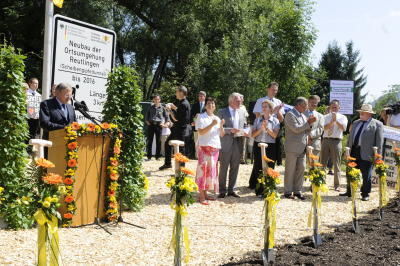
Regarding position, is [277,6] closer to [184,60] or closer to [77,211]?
[184,60]

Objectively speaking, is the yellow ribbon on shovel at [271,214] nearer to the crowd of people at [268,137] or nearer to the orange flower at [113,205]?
the orange flower at [113,205]

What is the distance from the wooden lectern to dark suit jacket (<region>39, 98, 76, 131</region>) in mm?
208

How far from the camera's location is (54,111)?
6.91 m

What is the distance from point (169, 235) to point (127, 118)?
201 centimetres

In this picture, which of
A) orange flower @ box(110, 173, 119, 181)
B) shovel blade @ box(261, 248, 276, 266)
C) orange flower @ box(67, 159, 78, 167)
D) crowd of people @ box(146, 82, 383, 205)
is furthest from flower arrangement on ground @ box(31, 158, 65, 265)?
crowd of people @ box(146, 82, 383, 205)

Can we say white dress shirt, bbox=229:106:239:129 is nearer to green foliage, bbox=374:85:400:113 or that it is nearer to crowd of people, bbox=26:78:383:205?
crowd of people, bbox=26:78:383:205

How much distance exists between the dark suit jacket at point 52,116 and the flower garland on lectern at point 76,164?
20.8 inches

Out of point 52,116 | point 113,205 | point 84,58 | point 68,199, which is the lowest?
point 113,205

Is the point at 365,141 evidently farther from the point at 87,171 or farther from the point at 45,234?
the point at 45,234

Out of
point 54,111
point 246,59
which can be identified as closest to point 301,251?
point 54,111

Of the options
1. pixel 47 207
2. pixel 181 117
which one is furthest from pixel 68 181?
pixel 181 117

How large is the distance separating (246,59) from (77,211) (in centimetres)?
1647

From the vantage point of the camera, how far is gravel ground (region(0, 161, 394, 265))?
17.7 feet

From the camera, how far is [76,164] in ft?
21.3
